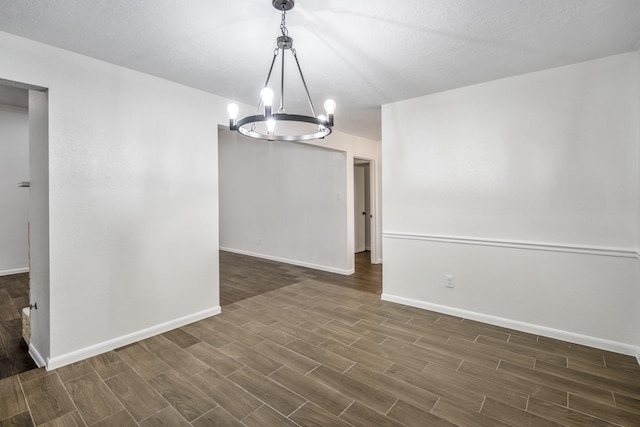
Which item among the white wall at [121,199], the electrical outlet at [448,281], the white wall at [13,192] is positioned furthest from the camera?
the white wall at [13,192]

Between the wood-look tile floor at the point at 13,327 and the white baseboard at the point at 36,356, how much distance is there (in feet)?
0.09

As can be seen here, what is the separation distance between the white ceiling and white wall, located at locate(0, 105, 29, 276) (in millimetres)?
4049

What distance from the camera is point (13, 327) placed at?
314 centimetres

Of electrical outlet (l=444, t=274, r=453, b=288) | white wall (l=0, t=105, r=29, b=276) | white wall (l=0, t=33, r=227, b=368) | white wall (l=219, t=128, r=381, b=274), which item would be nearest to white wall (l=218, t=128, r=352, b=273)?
white wall (l=219, t=128, r=381, b=274)

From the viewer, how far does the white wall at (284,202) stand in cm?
547

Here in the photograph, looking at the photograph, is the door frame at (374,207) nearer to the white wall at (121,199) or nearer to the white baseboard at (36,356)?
the white wall at (121,199)

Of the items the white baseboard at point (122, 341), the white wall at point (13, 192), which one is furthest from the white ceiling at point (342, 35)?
the white wall at point (13, 192)

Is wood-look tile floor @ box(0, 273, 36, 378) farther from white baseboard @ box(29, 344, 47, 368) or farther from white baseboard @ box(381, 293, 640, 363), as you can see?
white baseboard @ box(381, 293, 640, 363)

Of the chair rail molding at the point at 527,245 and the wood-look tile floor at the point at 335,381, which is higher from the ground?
the chair rail molding at the point at 527,245

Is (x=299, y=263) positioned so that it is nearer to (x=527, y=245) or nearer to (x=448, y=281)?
(x=448, y=281)

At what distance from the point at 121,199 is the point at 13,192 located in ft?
13.3

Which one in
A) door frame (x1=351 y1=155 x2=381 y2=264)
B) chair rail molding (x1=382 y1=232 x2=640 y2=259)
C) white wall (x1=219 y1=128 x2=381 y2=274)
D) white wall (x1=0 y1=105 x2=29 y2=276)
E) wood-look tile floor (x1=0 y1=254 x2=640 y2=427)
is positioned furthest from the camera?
door frame (x1=351 y1=155 x2=381 y2=264)

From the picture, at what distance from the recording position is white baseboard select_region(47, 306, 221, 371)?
2.39m

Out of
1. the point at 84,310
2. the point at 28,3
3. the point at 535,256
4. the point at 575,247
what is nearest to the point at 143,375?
the point at 84,310
